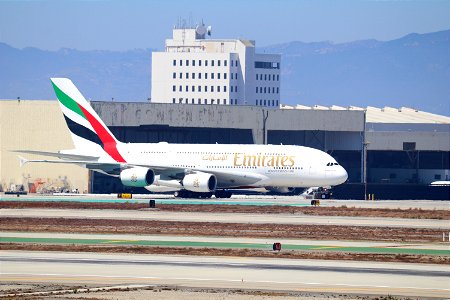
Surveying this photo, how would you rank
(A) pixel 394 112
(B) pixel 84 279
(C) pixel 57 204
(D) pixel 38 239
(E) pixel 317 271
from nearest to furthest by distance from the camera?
1. (B) pixel 84 279
2. (E) pixel 317 271
3. (D) pixel 38 239
4. (C) pixel 57 204
5. (A) pixel 394 112

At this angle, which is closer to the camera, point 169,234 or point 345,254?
point 345,254

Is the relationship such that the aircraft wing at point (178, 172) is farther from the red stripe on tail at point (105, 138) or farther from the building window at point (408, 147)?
the building window at point (408, 147)

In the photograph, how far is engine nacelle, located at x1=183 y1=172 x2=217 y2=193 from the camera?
91.7 m

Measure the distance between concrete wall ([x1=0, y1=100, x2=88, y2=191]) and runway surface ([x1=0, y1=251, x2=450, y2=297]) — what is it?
6583cm

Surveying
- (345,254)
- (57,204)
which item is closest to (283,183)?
(57,204)

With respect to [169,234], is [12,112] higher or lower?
higher

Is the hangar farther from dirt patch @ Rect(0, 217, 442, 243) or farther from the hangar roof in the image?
dirt patch @ Rect(0, 217, 442, 243)

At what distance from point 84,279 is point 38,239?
14.8m

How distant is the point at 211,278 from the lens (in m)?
38.6

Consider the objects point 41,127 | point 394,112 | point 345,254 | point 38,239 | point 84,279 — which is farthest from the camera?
point 394,112

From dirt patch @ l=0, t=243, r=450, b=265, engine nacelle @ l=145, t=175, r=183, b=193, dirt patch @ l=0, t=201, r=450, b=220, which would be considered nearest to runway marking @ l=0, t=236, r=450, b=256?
dirt patch @ l=0, t=243, r=450, b=265

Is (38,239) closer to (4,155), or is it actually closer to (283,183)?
(283,183)

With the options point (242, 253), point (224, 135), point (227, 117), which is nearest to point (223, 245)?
point (242, 253)

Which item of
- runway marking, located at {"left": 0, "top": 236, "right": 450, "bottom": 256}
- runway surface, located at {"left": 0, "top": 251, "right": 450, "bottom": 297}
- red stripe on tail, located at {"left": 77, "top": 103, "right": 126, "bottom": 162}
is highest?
red stripe on tail, located at {"left": 77, "top": 103, "right": 126, "bottom": 162}
